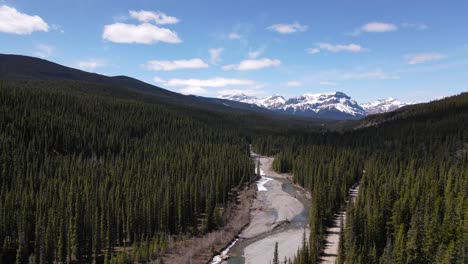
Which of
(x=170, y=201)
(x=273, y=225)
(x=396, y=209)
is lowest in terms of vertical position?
(x=273, y=225)

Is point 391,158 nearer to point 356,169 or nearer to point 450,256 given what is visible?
point 356,169

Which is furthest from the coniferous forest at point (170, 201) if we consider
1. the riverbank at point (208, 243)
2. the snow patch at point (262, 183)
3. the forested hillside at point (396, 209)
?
the snow patch at point (262, 183)

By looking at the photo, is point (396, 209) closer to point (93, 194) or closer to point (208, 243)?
point (208, 243)

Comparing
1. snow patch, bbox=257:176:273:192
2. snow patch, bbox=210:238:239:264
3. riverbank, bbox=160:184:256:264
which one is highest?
snow patch, bbox=257:176:273:192

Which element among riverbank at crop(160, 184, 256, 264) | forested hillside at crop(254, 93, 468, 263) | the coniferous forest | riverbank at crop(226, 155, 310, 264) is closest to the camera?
forested hillside at crop(254, 93, 468, 263)

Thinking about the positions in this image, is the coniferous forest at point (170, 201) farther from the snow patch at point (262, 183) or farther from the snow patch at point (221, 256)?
the snow patch at point (221, 256)

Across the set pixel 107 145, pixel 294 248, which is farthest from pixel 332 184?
pixel 107 145

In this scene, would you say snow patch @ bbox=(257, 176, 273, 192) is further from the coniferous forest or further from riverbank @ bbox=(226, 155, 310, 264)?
the coniferous forest

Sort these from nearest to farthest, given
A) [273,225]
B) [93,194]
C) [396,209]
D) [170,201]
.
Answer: [396,209] < [170,201] < [93,194] < [273,225]

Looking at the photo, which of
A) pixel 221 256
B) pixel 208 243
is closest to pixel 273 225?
pixel 208 243

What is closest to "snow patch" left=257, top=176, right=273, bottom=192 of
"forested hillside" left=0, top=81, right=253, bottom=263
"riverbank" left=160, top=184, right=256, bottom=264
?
"forested hillside" left=0, top=81, right=253, bottom=263

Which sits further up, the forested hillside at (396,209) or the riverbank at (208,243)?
the forested hillside at (396,209)
